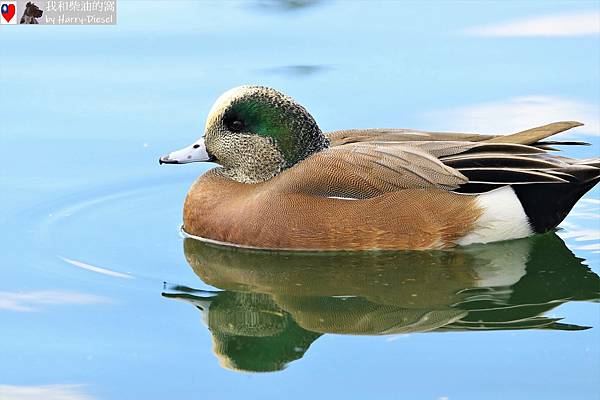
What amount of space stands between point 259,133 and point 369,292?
1430 millimetres

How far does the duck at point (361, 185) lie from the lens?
26.4 feet

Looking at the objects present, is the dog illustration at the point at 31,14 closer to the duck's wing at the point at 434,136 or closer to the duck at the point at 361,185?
the duck at the point at 361,185

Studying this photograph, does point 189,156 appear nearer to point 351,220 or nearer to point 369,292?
point 351,220

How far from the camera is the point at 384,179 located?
8.06 m

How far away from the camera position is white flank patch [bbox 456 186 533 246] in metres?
8.19

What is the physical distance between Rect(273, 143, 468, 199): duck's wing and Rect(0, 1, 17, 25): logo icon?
4637 mm

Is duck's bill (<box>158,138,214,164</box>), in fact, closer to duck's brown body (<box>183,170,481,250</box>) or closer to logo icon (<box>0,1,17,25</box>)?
duck's brown body (<box>183,170,481,250</box>)

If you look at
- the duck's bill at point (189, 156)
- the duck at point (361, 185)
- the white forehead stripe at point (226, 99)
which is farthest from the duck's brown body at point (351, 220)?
the white forehead stripe at point (226, 99)

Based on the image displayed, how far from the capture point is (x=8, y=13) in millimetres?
12070

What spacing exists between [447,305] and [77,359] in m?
1.90

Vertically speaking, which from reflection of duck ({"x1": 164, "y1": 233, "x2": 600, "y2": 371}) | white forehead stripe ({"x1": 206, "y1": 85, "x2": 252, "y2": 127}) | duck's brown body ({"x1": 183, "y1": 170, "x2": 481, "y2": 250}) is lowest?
reflection of duck ({"x1": 164, "y1": 233, "x2": 600, "y2": 371})

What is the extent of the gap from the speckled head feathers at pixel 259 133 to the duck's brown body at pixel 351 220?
0.83 feet

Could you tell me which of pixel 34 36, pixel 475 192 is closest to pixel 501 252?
pixel 475 192

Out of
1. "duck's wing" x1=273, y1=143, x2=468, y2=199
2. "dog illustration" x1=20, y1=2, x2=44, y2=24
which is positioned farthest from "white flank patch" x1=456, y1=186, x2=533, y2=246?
"dog illustration" x1=20, y1=2, x2=44, y2=24
